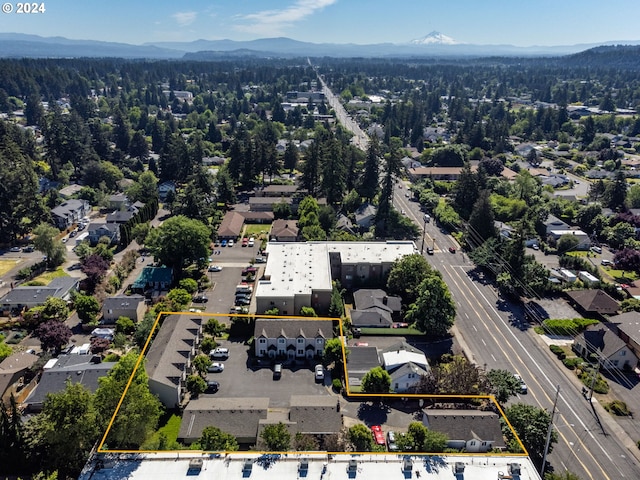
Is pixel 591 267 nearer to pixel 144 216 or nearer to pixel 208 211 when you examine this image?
pixel 208 211

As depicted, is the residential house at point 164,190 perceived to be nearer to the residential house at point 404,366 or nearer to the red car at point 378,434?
the residential house at point 404,366

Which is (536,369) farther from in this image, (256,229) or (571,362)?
(256,229)

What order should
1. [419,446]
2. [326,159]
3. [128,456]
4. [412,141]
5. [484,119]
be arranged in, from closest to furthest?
[128,456]
[419,446]
[326,159]
[412,141]
[484,119]

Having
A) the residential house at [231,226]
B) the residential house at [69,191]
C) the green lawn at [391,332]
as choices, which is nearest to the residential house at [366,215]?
the residential house at [231,226]

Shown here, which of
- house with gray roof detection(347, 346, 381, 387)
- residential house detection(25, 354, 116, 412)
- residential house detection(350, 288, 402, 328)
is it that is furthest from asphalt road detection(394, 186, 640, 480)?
residential house detection(25, 354, 116, 412)

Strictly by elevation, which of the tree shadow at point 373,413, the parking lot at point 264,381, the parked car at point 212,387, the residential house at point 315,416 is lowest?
the tree shadow at point 373,413

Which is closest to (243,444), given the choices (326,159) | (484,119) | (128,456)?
(128,456)
